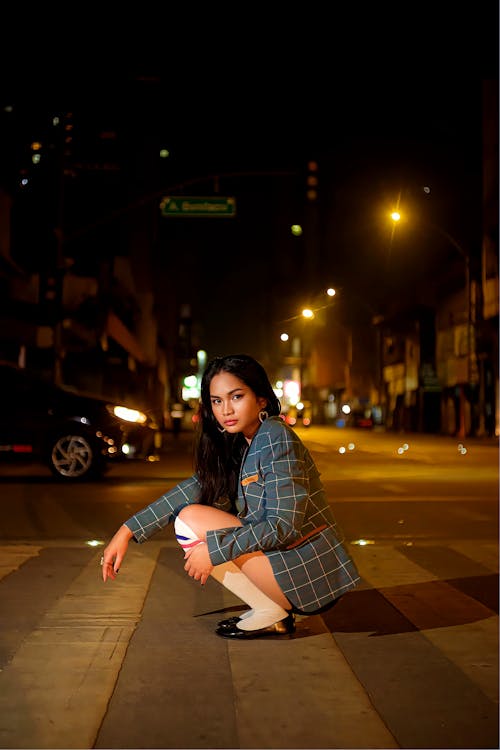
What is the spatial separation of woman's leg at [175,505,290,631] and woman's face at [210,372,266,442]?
45 cm

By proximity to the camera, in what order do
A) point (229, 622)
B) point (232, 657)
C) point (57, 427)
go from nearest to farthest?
1. point (232, 657)
2. point (229, 622)
3. point (57, 427)

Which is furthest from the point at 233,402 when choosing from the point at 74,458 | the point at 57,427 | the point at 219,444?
the point at 74,458

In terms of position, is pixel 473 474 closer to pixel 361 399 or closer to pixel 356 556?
pixel 356 556

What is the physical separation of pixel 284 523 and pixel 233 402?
0.67 metres

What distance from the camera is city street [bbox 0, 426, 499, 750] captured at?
12.1 feet

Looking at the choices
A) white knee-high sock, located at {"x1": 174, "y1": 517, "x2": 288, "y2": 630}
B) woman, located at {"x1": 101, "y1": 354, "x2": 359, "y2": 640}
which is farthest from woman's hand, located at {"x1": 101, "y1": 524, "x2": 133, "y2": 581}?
white knee-high sock, located at {"x1": 174, "y1": 517, "x2": 288, "y2": 630}

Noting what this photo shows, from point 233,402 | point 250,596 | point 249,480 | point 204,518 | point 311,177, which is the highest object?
point 311,177

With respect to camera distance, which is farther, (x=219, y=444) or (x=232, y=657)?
(x=219, y=444)

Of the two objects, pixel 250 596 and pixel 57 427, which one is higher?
pixel 57 427

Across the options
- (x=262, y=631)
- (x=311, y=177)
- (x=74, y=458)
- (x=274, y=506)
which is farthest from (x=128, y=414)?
(x=274, y=506)

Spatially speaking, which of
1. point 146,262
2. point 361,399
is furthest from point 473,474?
point 361,399

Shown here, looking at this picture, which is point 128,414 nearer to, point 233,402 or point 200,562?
point 233,402

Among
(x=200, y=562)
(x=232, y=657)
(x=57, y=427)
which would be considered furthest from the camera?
(x=57, y=427)

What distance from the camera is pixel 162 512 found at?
15.5ft
